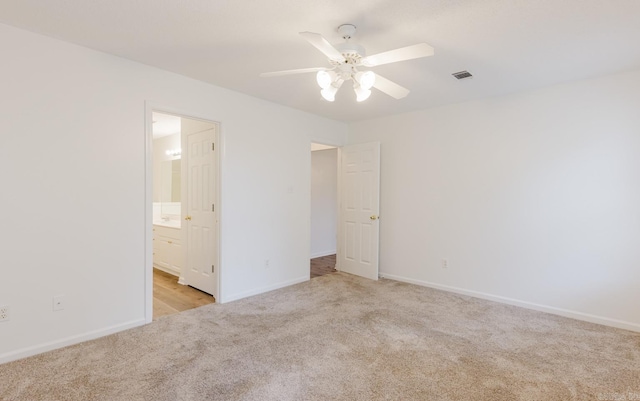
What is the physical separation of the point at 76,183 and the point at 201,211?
5.26ft

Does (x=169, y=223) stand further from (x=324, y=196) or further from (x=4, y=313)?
(x=4, y=313)

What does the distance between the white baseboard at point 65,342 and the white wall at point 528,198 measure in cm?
340

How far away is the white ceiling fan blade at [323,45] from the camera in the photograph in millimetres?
1751

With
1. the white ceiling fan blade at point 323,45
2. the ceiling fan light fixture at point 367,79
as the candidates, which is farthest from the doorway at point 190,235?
the ceiling fan light fixture at point 367,79

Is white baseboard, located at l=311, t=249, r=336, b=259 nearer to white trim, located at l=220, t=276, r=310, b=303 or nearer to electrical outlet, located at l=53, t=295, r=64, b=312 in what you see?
white trim, located at l=220, t=276, r=310, b=303

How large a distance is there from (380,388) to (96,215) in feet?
8.68

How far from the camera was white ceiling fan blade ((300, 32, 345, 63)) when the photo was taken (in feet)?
5.74

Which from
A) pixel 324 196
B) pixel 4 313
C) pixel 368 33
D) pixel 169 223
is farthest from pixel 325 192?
pixel 4 313

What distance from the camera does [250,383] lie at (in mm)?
2080

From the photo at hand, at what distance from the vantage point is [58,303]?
2.52 meters

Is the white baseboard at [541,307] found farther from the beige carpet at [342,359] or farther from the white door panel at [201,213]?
the white door panel at [201,213]

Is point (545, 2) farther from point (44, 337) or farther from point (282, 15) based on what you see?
point (44, 337)

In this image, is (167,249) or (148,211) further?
(167,249)

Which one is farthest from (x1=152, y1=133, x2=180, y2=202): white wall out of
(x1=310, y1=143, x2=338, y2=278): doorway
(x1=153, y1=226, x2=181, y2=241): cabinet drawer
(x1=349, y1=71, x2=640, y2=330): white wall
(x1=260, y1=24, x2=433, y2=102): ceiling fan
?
(x1=260, y1=24, x2=433, y2=102): ceiling fan
